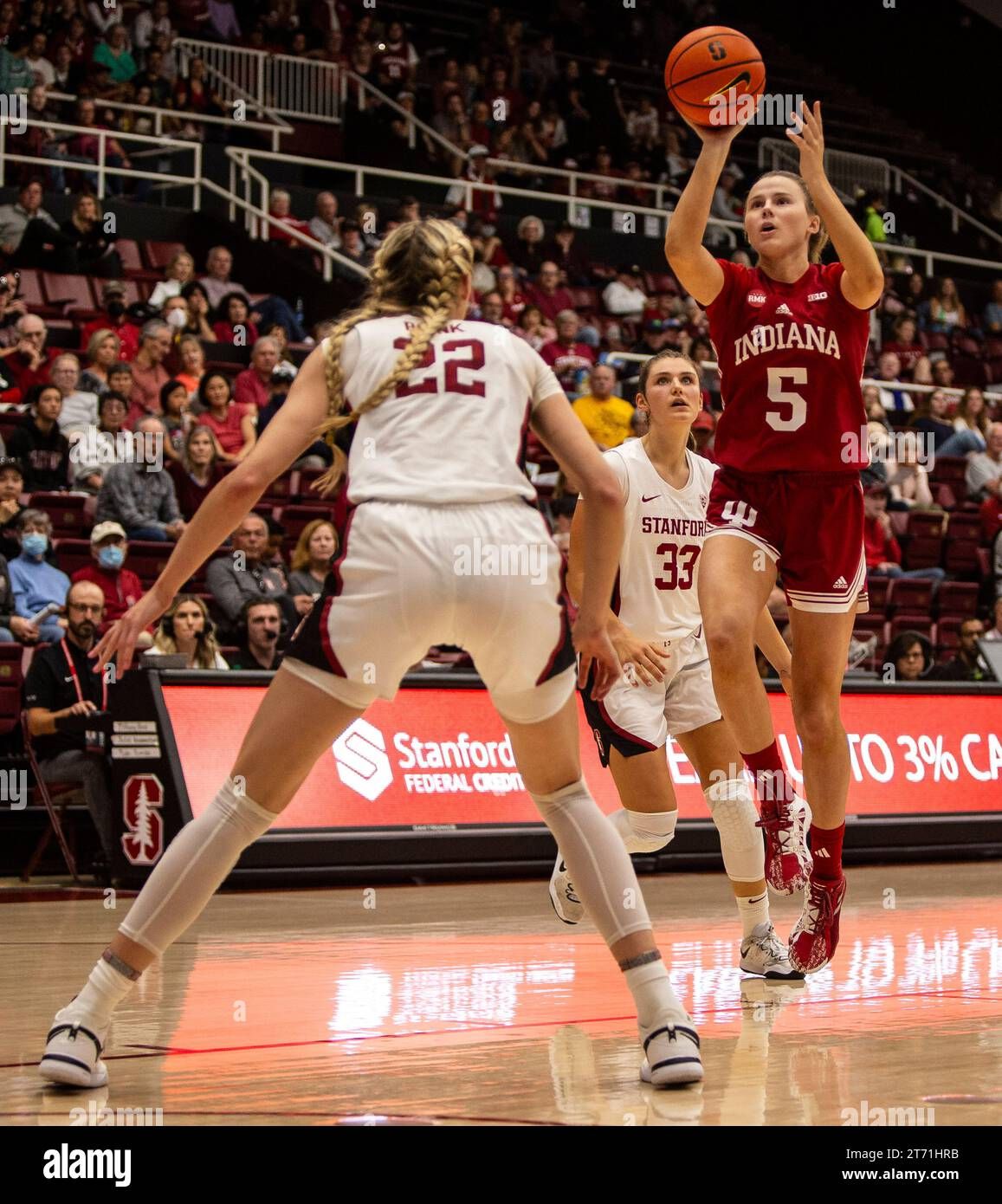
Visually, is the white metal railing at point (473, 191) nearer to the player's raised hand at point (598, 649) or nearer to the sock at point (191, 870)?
the player's raised hand at point (598, 649)

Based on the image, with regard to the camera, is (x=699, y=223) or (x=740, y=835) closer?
(x=699, y=223)

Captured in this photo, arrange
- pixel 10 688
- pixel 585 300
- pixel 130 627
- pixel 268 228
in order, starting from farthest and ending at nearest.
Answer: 1. pixel 585 300
2. pixel 268 228
3. pixel 10 688
4. pixel 130 627

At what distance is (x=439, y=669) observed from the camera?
10180 millimetres

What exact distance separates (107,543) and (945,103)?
842 inches

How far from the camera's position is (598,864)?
12.2ft

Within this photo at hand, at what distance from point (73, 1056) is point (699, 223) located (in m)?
2.91

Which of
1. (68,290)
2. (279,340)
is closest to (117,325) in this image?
(68,290)

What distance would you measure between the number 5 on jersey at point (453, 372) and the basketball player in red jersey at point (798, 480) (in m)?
1.71

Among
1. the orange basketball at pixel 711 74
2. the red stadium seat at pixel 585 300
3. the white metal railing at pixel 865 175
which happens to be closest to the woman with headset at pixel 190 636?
the orange basketball at pixel 711 74

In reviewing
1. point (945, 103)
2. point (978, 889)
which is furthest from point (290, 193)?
point (945, 103)

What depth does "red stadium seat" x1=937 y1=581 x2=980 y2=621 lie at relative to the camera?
50.6 feet

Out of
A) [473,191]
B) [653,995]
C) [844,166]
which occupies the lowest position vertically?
[653,995]

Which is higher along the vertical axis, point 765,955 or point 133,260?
point 133,260

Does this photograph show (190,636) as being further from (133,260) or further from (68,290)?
(133,260)
